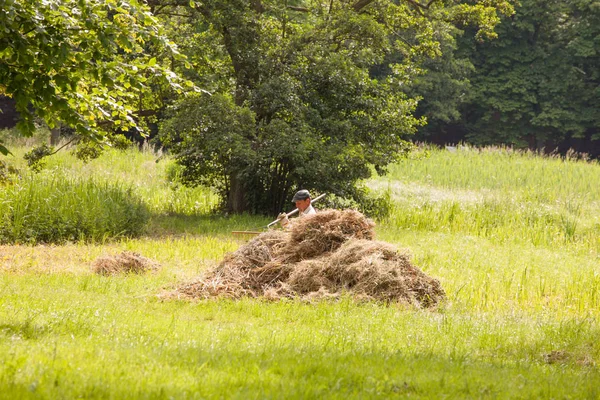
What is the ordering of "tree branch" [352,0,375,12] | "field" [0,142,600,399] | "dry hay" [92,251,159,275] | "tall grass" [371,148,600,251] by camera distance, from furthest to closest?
"tree branch" [352,0,375,12] < "tall grass" [371,148,600,251] < "dry hay" [92,251,159,275] < "field" [0,142,600,399]

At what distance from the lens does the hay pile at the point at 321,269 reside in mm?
10539

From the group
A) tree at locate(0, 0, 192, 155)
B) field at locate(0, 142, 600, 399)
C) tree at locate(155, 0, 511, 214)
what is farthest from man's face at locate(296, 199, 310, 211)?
tree at locate(155, 0, 511, 214)

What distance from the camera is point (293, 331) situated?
27.5 feet

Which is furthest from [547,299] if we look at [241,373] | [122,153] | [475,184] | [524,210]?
[122,153]

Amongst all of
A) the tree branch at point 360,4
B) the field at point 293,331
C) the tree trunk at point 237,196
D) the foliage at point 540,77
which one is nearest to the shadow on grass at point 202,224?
the field at point 293,331

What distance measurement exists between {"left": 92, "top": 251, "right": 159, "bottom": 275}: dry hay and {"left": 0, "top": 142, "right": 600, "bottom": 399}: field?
9.0 inches

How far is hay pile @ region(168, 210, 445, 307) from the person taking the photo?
1054cm

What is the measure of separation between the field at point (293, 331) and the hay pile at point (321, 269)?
392 mm

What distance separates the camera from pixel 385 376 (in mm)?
6379

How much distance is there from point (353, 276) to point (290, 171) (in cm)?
1005

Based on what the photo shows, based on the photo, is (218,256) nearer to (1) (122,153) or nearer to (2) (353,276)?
(2) (353,276)

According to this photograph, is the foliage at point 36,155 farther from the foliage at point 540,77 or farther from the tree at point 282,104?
the foliage at point 540,77

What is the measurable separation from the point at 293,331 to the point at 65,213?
960 centimetres

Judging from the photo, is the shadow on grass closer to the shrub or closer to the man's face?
the shrub
